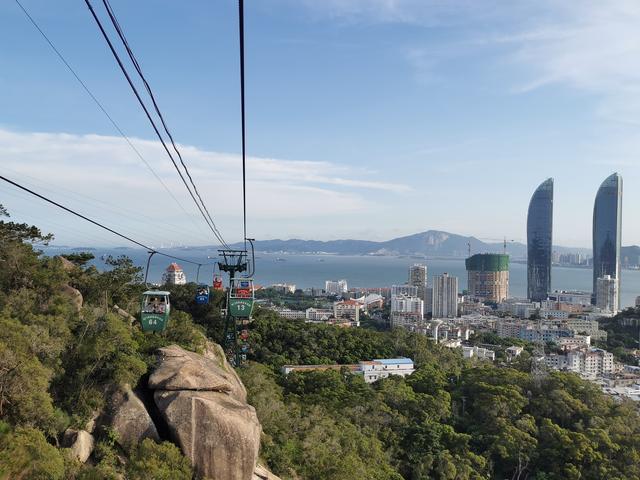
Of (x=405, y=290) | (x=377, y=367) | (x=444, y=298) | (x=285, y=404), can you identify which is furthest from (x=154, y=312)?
(x=405, y=290)

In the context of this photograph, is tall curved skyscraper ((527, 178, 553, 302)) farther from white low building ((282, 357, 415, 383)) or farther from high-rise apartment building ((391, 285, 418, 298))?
white low building ((282, 357, 415, 383))

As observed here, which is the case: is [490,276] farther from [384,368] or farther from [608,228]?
[384,368]

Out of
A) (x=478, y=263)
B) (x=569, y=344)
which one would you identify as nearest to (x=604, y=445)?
(x=569, y=344)

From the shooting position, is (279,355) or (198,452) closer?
(198,452)

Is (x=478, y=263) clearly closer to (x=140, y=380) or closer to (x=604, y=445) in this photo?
(x=604, y=445)

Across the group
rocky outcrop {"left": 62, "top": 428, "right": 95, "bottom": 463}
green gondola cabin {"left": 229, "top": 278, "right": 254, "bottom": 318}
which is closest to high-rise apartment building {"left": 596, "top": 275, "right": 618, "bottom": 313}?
green gondola cabin {"left": 229, "top": 278, "right": 254, "bottom": 318}
